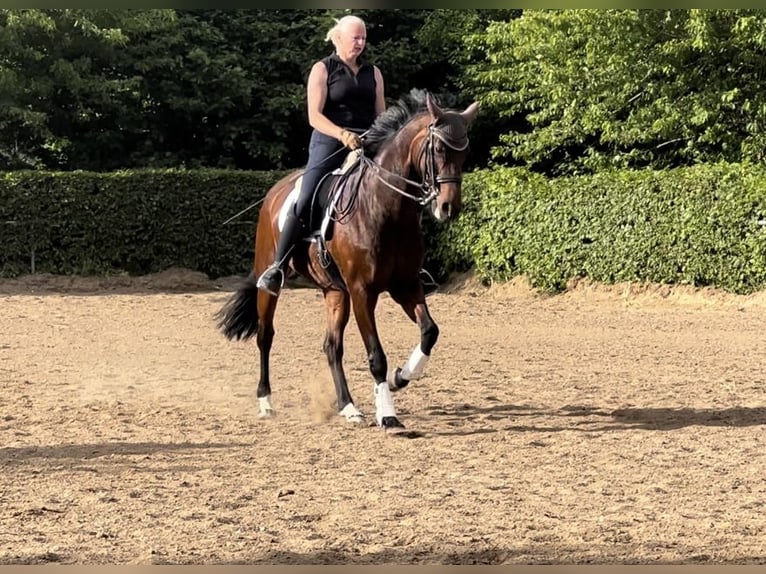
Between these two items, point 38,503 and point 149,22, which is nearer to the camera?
point 38,503

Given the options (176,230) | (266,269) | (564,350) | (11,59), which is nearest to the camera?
(266,269)

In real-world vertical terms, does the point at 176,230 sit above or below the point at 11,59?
below

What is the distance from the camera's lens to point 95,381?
1099cm

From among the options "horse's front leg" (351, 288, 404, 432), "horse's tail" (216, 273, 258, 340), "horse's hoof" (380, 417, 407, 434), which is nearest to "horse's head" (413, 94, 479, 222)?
"horse's front leg" (351, 288, 404, 432)

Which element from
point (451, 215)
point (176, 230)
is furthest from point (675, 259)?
point (451, 215)

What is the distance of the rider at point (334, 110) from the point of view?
8266 mm

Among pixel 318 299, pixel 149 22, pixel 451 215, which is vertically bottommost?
pixel 318 299

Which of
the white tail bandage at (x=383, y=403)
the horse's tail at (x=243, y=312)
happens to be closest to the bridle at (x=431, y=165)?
the white tail bandage at (x=383, y=403)

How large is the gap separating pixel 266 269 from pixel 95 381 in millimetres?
2604

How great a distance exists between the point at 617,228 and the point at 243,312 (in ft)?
37.1

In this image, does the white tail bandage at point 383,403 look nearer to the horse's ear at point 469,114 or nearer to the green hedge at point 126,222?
the horse's ear at point 469,114

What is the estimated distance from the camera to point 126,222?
23375 millimetres

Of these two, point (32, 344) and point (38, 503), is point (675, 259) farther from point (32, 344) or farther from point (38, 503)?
point (38, 503)

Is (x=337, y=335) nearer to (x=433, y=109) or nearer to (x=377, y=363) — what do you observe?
(x=377, y=363)
